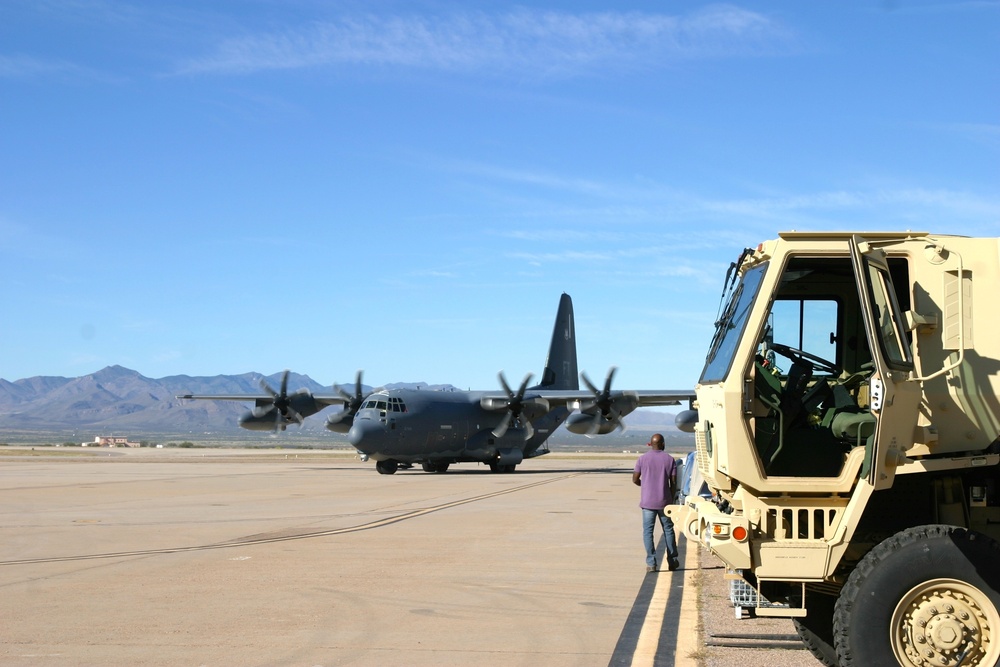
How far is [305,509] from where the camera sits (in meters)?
20.8

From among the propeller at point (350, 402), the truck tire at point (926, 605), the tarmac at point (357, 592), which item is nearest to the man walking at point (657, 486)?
the tarmac at point (357, 592)

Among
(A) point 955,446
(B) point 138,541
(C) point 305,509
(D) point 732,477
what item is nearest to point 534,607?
(D) point 732,477

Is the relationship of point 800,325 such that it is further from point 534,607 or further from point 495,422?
point 495,422

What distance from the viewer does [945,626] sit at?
5.84 meters

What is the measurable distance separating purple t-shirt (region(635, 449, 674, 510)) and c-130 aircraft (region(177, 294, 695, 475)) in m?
23.1

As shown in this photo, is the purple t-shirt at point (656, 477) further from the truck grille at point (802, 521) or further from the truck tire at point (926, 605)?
the truck tire at point (926, 605)

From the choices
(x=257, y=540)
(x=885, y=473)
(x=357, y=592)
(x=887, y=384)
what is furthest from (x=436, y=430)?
(x=887, y=384)

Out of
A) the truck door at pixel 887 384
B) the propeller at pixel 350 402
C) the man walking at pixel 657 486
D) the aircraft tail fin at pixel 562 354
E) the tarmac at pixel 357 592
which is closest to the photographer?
the truck door at pixel 887 384

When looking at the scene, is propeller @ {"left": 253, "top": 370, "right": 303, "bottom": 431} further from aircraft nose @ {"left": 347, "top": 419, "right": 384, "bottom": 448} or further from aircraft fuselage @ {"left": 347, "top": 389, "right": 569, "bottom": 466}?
aircraft nose @ {"left": 347, "top": 419, "right": 384, "bottom": 448}

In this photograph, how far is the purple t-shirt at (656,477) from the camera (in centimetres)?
1240

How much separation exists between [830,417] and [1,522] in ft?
51.6

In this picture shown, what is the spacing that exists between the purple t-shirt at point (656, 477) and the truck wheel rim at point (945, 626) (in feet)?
21.2

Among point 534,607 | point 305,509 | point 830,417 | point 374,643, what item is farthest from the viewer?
point 305,509

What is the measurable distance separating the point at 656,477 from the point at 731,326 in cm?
567
